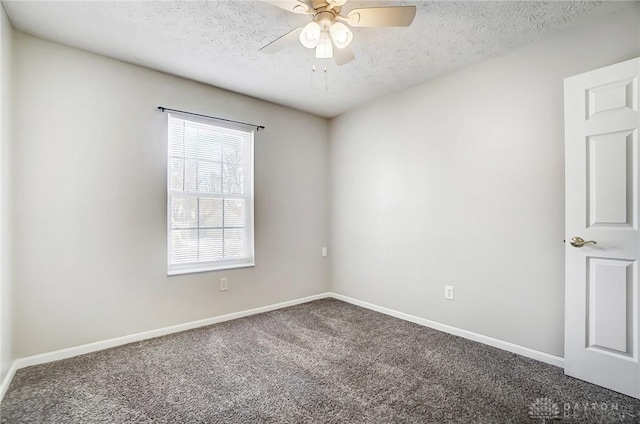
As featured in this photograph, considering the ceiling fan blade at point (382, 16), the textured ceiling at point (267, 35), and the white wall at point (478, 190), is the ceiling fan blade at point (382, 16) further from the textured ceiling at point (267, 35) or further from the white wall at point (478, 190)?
the white wall at point (478, 190)

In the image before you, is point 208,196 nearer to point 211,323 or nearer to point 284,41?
point 211,323

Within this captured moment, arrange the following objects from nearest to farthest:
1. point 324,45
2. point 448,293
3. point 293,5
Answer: point 293,5 → point 324,45 → point 448,293

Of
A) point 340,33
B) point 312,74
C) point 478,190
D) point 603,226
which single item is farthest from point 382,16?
point 603,226

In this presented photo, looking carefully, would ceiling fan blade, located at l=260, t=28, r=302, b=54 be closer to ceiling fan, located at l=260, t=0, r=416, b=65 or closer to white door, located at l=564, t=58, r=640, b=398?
ceiling fan, located at l=260, t=0, r=416, b=65

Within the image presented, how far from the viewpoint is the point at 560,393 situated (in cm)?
195

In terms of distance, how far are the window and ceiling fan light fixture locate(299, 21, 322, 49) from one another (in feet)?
5.64

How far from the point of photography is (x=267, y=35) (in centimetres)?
236

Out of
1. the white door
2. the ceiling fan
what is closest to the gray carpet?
the white door

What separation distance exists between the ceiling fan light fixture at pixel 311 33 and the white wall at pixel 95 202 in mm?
1392

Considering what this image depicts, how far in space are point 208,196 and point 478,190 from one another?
2.63 m

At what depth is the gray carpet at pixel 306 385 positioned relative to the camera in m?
1.76

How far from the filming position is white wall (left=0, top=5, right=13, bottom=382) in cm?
201

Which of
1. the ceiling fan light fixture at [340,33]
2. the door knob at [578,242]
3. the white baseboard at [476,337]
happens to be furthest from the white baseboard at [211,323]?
the ceiling fan light fixture at [340,33]

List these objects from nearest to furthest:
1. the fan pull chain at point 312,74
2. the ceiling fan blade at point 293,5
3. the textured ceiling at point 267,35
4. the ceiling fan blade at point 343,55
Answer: the ceiling fan blade at point 293,5, the textured ceiling at point 267,35, the ceiling fan blade at point 343,55, the fan pull chain at point 312,74
